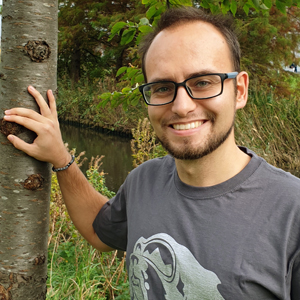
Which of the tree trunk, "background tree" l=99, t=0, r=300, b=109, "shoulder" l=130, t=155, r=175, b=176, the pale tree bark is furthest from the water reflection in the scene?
the tree trunk

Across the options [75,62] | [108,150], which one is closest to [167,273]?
[108,150]

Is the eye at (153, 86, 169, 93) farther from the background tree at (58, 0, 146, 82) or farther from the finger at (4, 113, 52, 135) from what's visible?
the background tree at (58, 0, 146, 82)

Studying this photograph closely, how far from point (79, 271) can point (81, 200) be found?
1474 millimetres

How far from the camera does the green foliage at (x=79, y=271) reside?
8.69 ft

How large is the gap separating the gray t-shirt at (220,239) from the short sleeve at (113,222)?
0.67 feet

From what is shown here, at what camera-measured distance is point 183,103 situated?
125 cm

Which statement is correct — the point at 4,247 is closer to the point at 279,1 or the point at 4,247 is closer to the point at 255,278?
the point at 255,278

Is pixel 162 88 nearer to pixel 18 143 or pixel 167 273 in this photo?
pixel 18 143

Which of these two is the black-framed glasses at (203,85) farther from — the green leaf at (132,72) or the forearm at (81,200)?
the green leaf at (132,72)

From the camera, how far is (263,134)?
7168 mm

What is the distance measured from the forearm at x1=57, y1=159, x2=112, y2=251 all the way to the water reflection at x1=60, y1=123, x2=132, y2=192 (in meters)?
4.58

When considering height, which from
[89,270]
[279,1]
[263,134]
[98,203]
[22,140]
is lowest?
[263,134]

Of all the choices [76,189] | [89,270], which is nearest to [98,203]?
[76,189]

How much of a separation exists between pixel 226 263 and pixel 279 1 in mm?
1234
